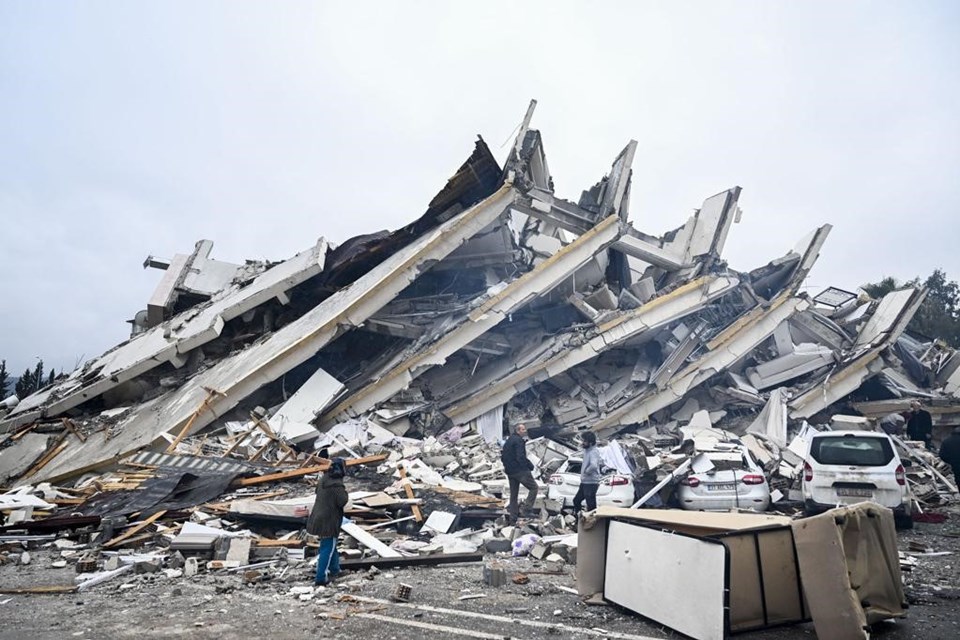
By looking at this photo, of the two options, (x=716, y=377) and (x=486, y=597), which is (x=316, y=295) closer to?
(x=716, y=377)

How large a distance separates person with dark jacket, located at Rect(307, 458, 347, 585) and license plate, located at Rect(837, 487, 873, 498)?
6.96 m

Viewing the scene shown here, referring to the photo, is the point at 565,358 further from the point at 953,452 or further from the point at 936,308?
the point at 936,308

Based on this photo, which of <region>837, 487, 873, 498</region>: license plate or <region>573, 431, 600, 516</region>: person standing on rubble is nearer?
<region>837, 487, 873, 498</region>: license plate

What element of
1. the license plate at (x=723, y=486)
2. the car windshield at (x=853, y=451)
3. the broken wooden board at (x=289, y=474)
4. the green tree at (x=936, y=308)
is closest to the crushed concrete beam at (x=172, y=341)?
the broken wooden board at (x=289, y=474)

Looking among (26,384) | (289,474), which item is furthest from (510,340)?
(26,384)

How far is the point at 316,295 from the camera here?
16.9 metres

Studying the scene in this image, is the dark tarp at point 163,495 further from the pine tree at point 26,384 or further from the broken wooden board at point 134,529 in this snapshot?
the pine tree at point 26,384

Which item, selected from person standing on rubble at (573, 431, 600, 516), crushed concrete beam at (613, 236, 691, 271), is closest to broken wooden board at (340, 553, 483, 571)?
person standing on rubble at (573, 431, 600, 516)

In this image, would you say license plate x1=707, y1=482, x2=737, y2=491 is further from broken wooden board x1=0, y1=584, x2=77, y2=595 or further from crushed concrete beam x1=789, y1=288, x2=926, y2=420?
broken wooden board x1=0, y1=584, x2=77, y2=595

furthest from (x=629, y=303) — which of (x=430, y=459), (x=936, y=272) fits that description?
(x=936, y=272)

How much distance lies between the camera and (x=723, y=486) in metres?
9.46

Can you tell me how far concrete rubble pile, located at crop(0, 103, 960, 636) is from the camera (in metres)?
11.4

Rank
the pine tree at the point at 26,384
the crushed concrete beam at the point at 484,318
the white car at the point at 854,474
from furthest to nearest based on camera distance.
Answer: the pine tree at the point at 26,384
the crushed concrete beam at the point at 484,318
the white car at the point at 854,474

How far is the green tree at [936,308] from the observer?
3878 cm
